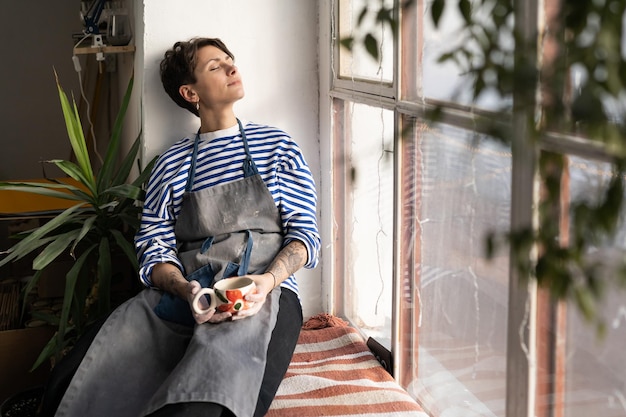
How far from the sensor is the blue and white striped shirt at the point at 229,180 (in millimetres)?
2229

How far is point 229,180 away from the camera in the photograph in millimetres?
2264

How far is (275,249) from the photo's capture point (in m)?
2.21

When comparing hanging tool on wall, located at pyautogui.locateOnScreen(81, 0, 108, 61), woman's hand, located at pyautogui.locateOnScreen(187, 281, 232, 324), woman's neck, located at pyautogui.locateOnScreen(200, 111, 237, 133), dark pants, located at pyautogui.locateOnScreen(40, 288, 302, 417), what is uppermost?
hanging tool on wall, located at pyautogui.locateOnScreen(81, 0, 108, 61)

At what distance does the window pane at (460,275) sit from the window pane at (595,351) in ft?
0.69

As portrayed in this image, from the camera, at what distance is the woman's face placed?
2326 millimetres

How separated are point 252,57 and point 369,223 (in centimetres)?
67

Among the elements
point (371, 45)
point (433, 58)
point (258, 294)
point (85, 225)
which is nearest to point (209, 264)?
point (258, 294)

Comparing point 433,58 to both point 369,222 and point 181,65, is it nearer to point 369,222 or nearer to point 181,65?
point 369,222

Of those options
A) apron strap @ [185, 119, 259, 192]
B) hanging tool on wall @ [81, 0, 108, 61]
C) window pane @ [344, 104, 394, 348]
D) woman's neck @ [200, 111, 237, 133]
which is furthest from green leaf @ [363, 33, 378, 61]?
hanging tool on wall @ [81, 0, 108, 61]

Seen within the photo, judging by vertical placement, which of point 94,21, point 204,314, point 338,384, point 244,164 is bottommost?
point 338,384

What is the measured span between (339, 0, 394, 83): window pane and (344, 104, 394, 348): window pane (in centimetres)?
10

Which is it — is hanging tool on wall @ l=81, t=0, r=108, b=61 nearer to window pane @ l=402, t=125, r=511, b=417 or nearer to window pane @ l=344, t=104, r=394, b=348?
window pane @ l=344, t=104, r=394, b=348

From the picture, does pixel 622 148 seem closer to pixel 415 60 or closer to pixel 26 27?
pixel 415 60

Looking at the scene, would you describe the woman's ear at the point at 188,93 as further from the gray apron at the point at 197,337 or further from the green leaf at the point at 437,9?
the green leaf at the point at 437,9
